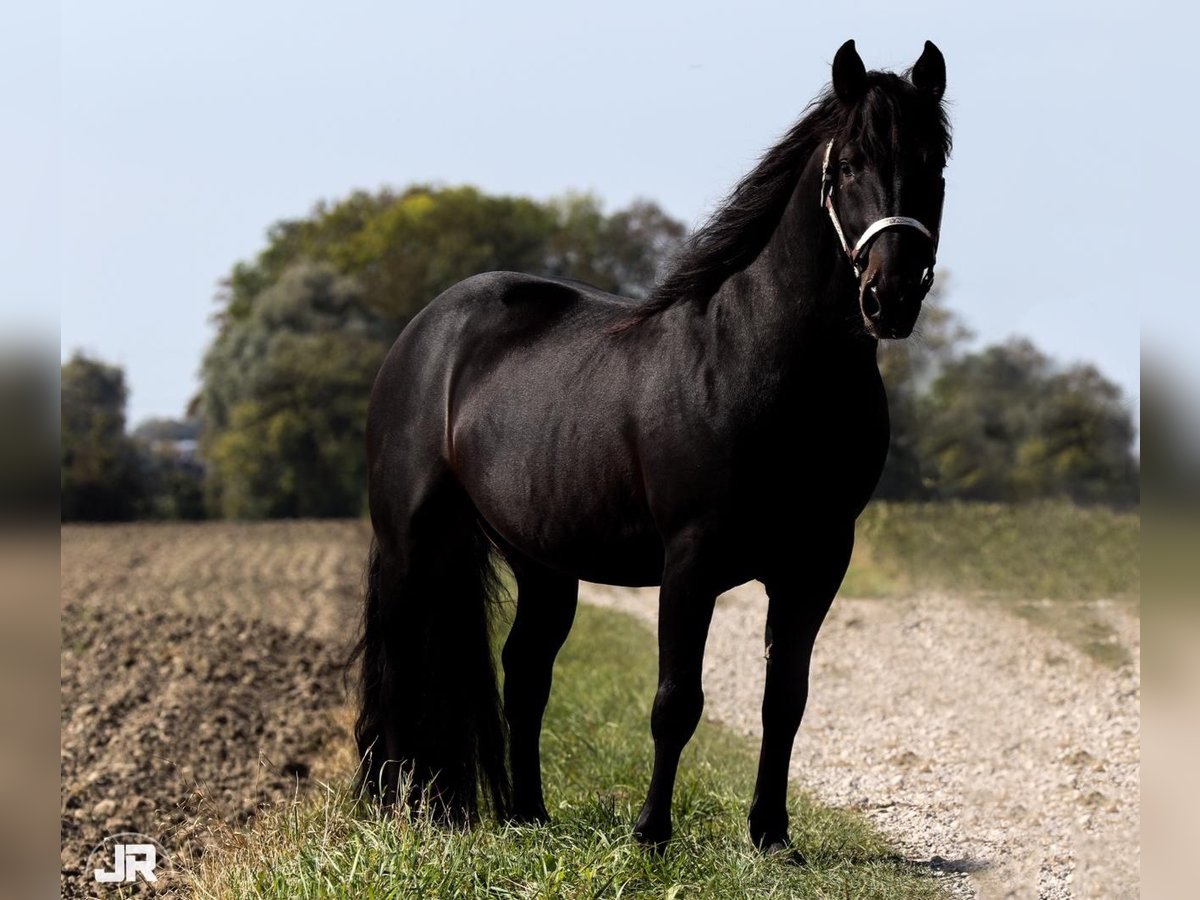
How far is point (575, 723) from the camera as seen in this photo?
26.3 ft

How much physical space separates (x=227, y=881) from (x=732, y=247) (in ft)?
9.72

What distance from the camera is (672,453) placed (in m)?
4.73

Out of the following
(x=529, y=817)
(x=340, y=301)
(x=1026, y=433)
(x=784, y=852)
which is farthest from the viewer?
(x=340, y=301)

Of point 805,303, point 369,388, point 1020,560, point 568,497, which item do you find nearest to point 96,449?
point 369,388

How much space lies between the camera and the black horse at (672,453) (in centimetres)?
447

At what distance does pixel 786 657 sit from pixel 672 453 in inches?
35.9

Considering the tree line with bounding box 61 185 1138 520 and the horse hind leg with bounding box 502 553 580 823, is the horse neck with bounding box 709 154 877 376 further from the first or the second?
the tree line with bounding box 61 185 1138 520

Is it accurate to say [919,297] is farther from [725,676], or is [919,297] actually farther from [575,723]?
[725,676]

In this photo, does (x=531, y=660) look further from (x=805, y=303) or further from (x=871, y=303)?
(x=871, y=303)

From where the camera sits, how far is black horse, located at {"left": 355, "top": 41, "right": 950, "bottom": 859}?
447cm

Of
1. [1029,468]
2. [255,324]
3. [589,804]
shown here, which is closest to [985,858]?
[589,804]

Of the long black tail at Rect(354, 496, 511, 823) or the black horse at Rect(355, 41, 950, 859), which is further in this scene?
the long black tail at Rect(354, 496, 511, 823)

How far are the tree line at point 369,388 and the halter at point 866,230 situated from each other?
38.1ft

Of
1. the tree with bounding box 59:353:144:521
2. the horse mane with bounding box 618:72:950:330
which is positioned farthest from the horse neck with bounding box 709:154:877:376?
the tree with bounding box 59:353:144:521
